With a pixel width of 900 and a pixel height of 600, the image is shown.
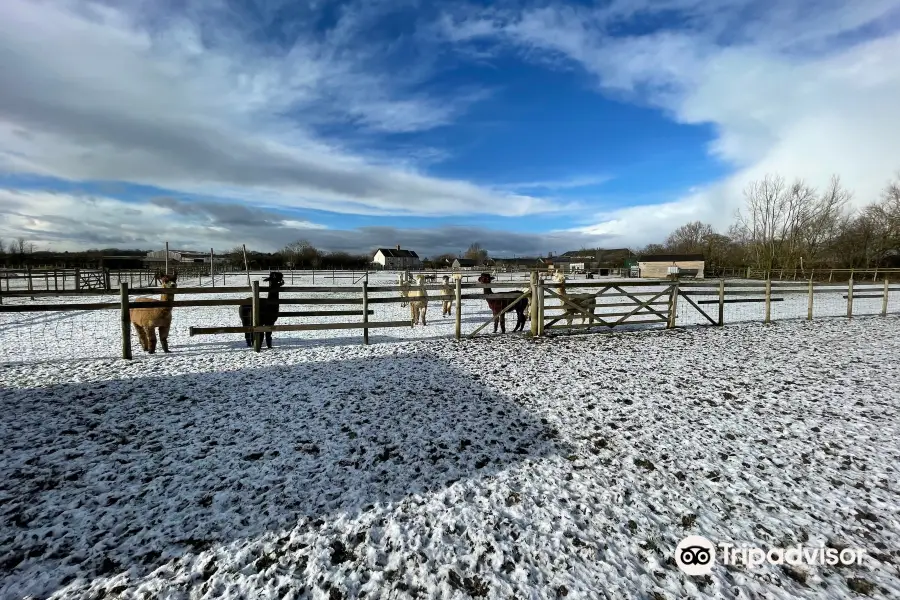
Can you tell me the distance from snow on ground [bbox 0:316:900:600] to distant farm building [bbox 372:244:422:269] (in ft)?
282

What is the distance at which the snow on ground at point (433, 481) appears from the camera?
2.33 metres

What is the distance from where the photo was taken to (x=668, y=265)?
52125mm

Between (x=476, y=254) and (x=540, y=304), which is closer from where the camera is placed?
(x=540, y=304)

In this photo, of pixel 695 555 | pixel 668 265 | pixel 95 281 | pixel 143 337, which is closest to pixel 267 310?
pixel 143 337

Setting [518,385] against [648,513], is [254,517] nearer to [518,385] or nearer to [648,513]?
[648,513]

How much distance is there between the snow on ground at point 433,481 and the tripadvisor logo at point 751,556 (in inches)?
2.9

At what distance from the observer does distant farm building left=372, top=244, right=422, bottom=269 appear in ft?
→ 306

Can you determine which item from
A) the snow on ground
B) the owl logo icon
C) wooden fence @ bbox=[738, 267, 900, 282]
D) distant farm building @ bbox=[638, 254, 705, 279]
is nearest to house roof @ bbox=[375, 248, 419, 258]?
distant farm building @ bbox=[638, 254, 705, 279]

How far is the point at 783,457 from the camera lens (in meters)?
3.75

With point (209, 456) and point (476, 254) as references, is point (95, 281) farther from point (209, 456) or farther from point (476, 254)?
point (476, 254)

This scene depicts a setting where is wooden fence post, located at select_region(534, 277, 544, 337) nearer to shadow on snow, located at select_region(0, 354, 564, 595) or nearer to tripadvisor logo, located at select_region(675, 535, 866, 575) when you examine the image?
shadow on snow, located at select_region(0, 354, 564, 595)

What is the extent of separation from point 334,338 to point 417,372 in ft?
13.1

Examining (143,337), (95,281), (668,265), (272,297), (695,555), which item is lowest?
(695,555)

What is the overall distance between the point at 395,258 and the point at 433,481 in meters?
93.2
